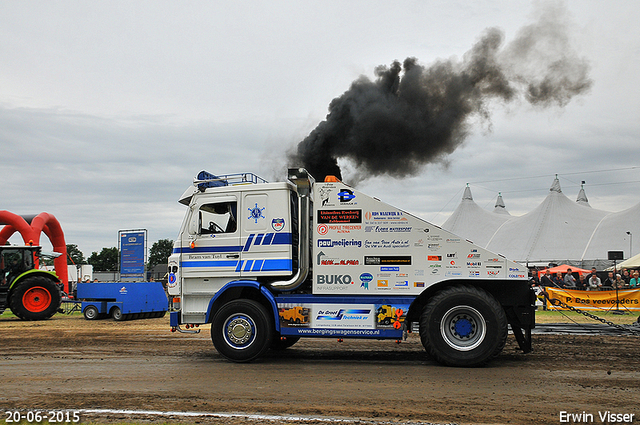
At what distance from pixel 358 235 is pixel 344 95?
25.4 feet

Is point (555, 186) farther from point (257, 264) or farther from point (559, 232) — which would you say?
point (257, 264)

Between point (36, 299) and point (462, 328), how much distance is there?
50.7 ft

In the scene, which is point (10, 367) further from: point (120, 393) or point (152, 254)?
point (152, 254)

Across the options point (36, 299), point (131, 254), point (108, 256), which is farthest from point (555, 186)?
point (108, 256)

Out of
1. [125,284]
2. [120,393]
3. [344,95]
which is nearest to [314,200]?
[120,393]

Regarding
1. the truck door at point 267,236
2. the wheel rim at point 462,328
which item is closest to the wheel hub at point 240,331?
the truck door at point 267,236

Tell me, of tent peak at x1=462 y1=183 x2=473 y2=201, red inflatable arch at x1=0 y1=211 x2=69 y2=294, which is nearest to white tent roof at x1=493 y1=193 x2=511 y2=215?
tent peak at x1=462 y1=183 x2=473 y2=201

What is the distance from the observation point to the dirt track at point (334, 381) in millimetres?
5898

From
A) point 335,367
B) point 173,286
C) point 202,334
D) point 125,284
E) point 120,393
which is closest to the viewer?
point 120,393

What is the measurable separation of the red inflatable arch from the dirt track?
46.5 ft

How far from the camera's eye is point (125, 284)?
721 inches

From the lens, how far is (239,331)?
896 centimetres

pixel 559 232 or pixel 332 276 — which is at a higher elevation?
pixel 559 232

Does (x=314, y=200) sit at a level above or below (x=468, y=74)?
below
